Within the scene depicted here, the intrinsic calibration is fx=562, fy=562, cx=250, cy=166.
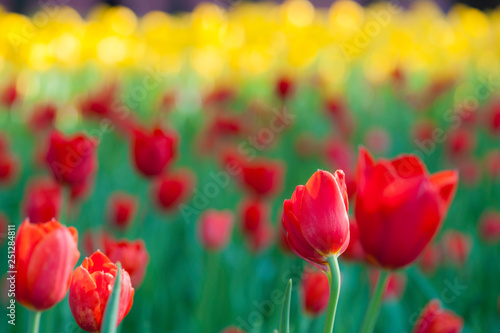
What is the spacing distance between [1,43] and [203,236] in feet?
6.48

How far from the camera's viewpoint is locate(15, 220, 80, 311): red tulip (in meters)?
0.39

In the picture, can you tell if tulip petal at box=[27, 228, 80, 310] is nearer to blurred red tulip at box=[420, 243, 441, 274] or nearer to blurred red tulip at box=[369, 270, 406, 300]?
blurred red tulip at box=[369, 270, 406, 300]

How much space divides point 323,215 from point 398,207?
0.25 ft

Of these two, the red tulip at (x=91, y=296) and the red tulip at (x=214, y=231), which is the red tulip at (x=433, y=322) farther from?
the red tulip at (x=214, y=231)

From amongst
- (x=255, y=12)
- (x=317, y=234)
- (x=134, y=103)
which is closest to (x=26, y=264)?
(x=317, y=234)

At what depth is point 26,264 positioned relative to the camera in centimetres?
40

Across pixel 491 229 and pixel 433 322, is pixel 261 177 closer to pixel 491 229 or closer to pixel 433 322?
pixel 491 229

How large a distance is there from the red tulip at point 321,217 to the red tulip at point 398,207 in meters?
0.04

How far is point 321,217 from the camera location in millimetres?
383

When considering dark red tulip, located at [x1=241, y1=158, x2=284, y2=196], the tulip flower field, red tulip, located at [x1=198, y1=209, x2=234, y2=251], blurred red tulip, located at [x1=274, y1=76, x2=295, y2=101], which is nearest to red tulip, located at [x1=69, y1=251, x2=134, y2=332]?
the tulip flower field

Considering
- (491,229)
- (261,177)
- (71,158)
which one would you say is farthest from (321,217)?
(491,229)

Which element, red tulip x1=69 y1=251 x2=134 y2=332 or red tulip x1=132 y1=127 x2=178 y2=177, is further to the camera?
red tulip x1=132 y1=127 x2=178 y2=177

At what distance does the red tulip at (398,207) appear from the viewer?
0.42 meters

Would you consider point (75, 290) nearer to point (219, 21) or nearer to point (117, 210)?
point (117, 210)
